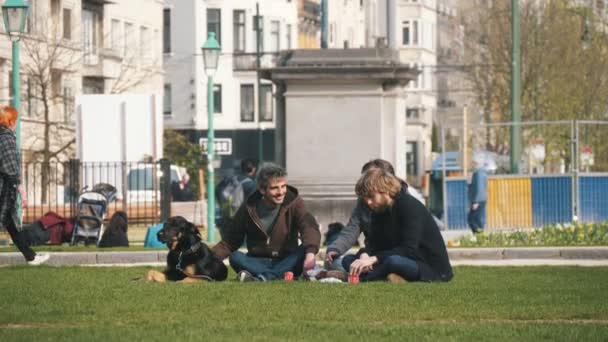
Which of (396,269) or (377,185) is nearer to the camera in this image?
(377,185)

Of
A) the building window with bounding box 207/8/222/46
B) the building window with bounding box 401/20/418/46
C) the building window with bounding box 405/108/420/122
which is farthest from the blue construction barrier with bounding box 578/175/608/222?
the building window with bounding box 401/20/418/46

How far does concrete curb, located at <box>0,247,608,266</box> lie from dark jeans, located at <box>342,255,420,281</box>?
7377 mm

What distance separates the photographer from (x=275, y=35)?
96625 millimetres

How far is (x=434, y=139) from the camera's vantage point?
4456 inches

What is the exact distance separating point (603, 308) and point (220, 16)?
260 ft

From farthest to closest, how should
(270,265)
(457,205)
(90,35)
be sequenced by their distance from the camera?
(90,35) < (457,205) < (270,265)

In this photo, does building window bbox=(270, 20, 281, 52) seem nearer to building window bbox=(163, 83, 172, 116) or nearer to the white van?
building window bbox=(163, 83, 172, 116)

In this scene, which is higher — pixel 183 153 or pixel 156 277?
pixel 183 153

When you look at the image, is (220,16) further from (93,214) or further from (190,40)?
(93,214)

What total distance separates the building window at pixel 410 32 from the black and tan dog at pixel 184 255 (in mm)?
99631

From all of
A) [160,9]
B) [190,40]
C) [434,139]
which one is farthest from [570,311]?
[434,139]

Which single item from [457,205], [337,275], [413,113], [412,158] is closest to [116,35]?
[457,205]

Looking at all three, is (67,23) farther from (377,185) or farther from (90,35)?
(377,185)

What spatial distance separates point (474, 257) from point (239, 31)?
6966cm
